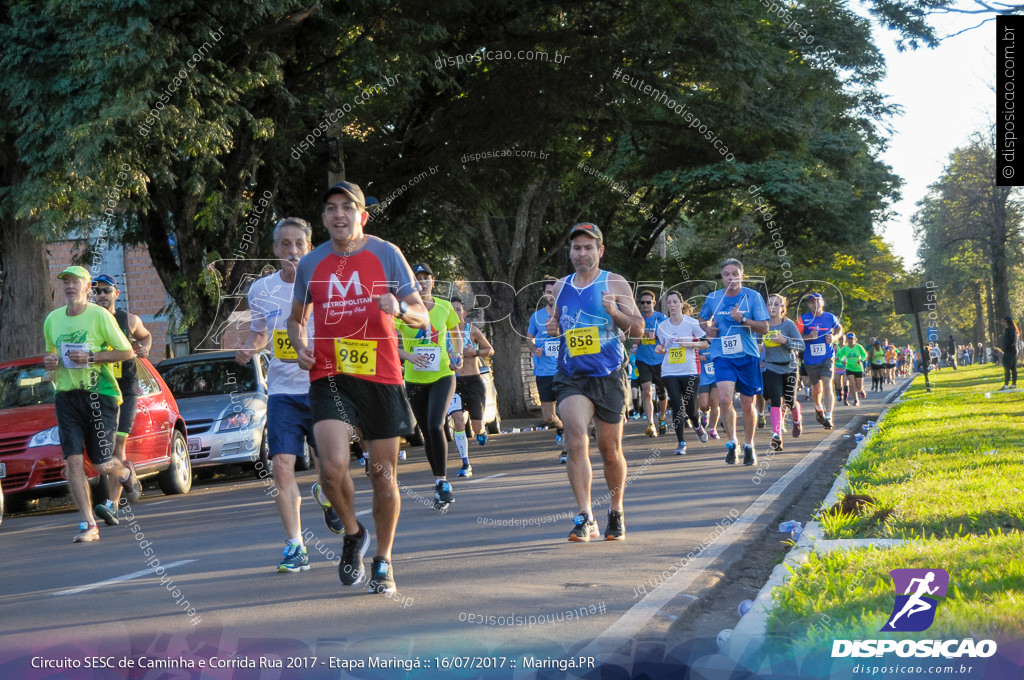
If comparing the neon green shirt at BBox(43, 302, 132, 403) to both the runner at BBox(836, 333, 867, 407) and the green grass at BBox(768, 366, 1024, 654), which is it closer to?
the green grass at BBox(768, 366, 1024, 654)

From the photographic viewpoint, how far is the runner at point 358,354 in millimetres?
6449

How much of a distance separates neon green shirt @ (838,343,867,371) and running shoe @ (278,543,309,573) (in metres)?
25.0

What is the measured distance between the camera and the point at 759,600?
580cm

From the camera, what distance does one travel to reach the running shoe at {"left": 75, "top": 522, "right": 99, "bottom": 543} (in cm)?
1010

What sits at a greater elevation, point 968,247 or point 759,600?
point 968,247

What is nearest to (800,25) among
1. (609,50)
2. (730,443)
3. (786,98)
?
(786,98)

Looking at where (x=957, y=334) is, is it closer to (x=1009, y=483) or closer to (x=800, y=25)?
(x=800, y=25)

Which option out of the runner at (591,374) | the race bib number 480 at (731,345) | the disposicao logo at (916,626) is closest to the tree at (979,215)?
the race bib number 480 at (731,345)

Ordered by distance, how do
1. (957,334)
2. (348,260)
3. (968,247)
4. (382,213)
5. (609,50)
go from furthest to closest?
(957,334) < (968,247) < (382,213) < (609,50) < (348,260)

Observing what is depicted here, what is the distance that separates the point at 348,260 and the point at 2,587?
3163 mm

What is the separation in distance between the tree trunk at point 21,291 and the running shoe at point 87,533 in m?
7.98

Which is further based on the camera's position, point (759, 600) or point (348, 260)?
point (348, 260)

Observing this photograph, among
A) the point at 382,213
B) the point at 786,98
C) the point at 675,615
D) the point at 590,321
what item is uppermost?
the point at 786,98

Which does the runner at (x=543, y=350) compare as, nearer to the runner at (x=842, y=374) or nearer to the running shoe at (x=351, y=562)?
the running shoe at (x=351, y=562)
